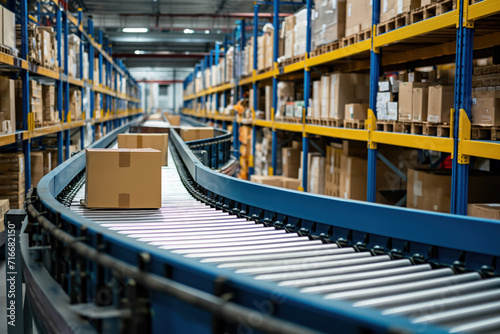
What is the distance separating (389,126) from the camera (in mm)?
6316

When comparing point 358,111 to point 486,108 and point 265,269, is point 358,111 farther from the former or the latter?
point 265,269

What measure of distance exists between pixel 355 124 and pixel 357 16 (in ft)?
4.53

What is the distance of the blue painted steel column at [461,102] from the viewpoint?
4.52 meters

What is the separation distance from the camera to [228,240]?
3.08m

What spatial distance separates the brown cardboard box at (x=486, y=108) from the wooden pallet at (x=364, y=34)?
7.14ft

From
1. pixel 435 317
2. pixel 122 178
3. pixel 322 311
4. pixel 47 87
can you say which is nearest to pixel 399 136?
pixel 122 178

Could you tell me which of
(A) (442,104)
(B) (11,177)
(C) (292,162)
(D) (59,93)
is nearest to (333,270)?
(A) (442,104)

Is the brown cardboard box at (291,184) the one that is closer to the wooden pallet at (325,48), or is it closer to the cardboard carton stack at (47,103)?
the wooden pallet at (325,48)

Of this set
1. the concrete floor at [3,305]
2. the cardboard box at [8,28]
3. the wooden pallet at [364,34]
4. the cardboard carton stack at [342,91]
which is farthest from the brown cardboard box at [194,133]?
the concrete floor at [3,305]

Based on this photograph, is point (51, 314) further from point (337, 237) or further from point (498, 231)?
point (498, 231)

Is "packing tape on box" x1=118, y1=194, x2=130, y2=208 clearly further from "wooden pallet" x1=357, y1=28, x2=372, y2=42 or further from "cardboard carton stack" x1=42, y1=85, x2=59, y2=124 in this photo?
"cardboard carton stack" x1=42, y1=85, x2=59, y2=124

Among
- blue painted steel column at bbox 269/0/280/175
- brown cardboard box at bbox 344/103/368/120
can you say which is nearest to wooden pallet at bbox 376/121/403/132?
brown cardboard box at bbox 344/103/368/120

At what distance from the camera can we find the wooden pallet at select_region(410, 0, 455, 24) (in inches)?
193

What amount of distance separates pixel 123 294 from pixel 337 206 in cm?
134
